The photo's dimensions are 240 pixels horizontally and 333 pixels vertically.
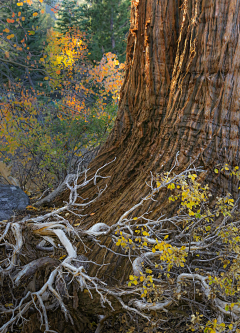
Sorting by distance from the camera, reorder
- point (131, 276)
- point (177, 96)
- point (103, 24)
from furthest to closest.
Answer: point (103, 24)
point (177, 96)
point (131, 276)

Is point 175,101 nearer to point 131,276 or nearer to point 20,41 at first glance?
point 131,276

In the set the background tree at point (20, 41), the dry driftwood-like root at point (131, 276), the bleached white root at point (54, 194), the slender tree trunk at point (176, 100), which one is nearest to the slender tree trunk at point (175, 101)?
the slender tree trunk at point (176, 100)

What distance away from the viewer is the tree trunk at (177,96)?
10.8 feet

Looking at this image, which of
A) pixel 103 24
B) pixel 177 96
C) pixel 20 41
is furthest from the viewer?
pixel 103 24

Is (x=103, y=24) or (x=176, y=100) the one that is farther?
(x=103, y=24)

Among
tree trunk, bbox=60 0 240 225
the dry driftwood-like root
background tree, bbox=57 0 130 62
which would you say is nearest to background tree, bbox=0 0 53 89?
background tree, bbox=57 0 130 62

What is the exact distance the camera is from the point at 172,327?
9.58 feet

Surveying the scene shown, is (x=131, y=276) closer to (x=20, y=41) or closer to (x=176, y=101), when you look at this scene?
(x=176, y=101)

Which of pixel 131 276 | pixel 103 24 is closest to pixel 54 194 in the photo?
pixel 131 276

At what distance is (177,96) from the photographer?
3.67 metres

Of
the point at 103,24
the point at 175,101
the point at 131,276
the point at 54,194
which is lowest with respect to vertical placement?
the point at 54,194

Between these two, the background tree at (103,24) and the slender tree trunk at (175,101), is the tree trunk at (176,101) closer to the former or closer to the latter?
the slender tree trunk at (175,101)

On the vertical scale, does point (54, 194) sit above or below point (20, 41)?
below

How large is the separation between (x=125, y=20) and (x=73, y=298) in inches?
816
